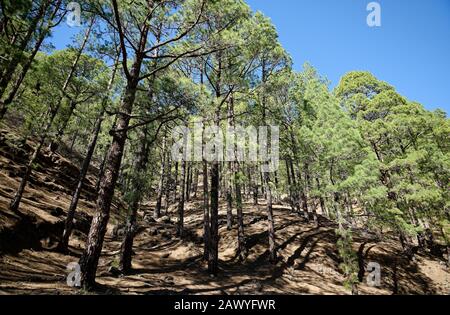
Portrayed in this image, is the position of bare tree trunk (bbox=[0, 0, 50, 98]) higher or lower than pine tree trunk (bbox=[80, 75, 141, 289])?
higher


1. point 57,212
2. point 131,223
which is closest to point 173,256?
point 131,223

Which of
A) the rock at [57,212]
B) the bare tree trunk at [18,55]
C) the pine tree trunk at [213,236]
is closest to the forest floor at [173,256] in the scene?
the rock at [57,212]

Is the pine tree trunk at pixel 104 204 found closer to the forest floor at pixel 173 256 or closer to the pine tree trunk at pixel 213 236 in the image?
the forest floor at pixel 173 256

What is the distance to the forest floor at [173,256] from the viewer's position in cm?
855

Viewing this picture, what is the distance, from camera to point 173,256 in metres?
14.8

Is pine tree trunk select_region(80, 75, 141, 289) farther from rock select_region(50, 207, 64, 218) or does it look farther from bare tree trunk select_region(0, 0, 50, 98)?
rock select_region(50, 207, 64, 218)

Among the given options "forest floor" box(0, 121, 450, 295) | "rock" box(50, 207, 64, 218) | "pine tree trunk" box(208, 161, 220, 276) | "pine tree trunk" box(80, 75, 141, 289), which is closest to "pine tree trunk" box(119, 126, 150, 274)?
"forest floor" box(0, 121, 450, 295)

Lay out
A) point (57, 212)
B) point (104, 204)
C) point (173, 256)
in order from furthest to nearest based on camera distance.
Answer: point (173, 256) < point (57, 212) < point (104, 204)

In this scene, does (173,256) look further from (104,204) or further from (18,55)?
(18,55)

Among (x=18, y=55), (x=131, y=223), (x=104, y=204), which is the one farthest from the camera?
(x=131, y=223)

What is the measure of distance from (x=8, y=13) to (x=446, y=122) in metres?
27.1

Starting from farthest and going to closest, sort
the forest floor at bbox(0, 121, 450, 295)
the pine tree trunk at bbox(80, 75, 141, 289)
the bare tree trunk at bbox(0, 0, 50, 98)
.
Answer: the forest floor at bbox(0, 121, 450, 295) → the bare tree trunk at bbox(0, 0, 50, 98) → the pine tree trunk at bbox(80, 75, 141, 289)

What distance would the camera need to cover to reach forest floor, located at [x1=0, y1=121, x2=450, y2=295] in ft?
28.0
